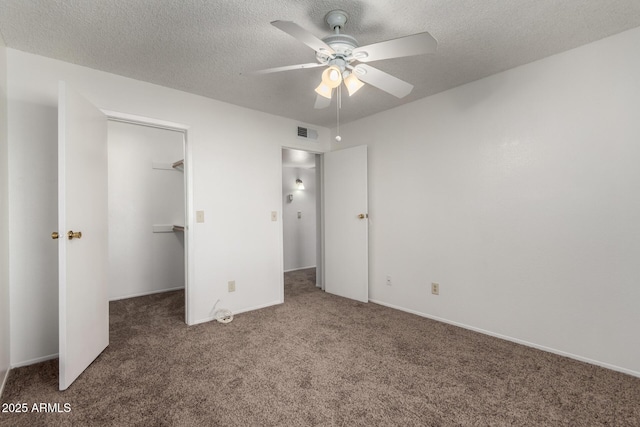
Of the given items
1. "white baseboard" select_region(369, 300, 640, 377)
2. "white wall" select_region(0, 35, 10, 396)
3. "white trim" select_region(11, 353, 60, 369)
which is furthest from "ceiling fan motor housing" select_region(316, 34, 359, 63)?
"white trim" select_region(11, 353, 60, 369)

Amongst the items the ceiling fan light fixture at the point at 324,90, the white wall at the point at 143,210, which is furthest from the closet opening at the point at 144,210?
the ceiling fan light fixture at the point at 324,90

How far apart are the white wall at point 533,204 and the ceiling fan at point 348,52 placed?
121 cm

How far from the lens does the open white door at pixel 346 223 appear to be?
3.59m

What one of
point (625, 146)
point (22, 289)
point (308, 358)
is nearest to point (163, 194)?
point (22, 289)

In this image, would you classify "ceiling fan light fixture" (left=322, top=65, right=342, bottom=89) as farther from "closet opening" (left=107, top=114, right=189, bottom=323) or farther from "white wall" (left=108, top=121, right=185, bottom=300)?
"white wall" (left=108, top=121, right=185, bottom=300)

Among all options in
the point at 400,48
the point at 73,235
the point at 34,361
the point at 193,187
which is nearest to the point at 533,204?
the point at 400,48

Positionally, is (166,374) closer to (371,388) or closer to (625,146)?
(371,388)

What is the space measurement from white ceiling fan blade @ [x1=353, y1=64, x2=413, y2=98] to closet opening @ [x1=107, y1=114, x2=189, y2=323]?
271 cm

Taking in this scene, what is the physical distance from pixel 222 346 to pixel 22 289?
1.49 meters

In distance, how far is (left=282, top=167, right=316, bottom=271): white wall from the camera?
563 cm

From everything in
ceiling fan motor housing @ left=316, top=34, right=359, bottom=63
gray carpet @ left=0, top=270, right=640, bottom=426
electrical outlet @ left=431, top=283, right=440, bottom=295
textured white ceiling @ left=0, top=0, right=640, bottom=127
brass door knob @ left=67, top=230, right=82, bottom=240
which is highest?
textured white ceiling @ left=0, top=0, right=640, bottom=127

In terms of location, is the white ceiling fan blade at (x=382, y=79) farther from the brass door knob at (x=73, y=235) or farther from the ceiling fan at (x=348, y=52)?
the brass door knob at (x=73, y=235)

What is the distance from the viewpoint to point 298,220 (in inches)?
227

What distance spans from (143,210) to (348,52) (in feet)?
11.9
